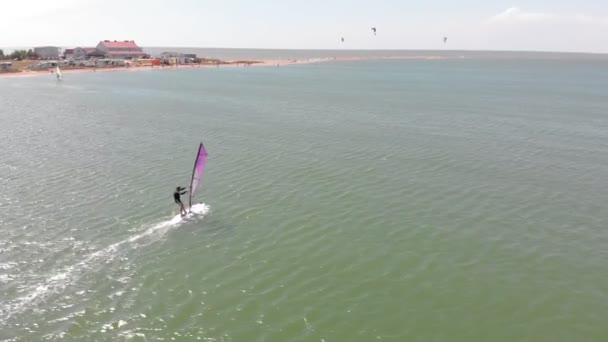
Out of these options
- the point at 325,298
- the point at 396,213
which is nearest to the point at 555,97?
the point at 396,213

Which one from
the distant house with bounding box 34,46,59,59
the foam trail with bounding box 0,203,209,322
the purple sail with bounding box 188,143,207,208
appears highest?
the distant house with bounding box 34,46,59,59

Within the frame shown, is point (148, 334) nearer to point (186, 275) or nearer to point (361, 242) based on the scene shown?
point (186, 275)

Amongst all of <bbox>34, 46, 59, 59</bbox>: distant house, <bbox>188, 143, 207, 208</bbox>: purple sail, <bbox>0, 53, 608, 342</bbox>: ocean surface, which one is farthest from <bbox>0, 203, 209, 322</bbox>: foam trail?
<bbox>34, 46, 59, 59</bbox>: distant house

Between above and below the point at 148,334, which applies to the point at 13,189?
above

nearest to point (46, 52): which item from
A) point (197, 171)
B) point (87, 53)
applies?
point (87, 53)

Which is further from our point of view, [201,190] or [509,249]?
[201,190]

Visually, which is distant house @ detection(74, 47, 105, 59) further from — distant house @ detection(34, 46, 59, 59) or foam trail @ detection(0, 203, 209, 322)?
foam trail @ detection(0, 203, 209, 322)

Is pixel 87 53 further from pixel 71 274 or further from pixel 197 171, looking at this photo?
pixel 71 274
